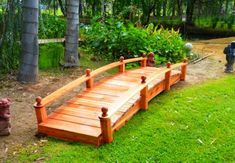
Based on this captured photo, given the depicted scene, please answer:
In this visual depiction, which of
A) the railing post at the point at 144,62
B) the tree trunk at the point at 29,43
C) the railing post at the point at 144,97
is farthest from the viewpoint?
the railing post at the point at 144,62

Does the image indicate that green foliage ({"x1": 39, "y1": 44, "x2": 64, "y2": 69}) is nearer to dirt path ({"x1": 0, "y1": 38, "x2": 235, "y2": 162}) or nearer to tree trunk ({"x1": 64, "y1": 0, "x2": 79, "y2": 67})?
tree trunk ({"x1": 64, "y1": 0, "x2": 79, "y2": 67})

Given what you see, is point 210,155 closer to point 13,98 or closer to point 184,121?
point 184,121

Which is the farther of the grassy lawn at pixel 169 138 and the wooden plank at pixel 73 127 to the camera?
the wooden plank at pixel 73 127

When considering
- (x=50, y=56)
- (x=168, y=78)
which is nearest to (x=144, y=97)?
(x=168, y=78)

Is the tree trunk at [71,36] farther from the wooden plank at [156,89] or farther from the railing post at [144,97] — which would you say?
the railing post at [144,97]

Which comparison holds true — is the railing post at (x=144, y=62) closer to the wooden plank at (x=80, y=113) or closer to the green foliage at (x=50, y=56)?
the green foliage at (x=50, y=56)

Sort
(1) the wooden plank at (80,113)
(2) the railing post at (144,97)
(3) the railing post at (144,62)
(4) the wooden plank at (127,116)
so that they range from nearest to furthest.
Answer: (4) the wooden plank at (127,116)
(1) the wooden plank at (80,113)
(2) the railing post at (144,97)
(3) the railing post at (144,62)

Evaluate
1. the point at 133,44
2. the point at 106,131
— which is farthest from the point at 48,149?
the point at 133,44

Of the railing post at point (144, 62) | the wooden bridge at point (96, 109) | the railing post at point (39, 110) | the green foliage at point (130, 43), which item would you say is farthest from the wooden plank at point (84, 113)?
the green foliage at point (130, 43)

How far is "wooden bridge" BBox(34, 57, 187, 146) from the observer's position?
4.40 metres

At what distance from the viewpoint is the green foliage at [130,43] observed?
30.2 feet

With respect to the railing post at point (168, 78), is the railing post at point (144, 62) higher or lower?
higher

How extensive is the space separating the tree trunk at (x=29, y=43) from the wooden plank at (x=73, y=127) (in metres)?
2.28

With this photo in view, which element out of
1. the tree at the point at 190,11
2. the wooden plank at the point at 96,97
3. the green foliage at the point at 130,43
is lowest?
the wooden plank at the point at 96,97
